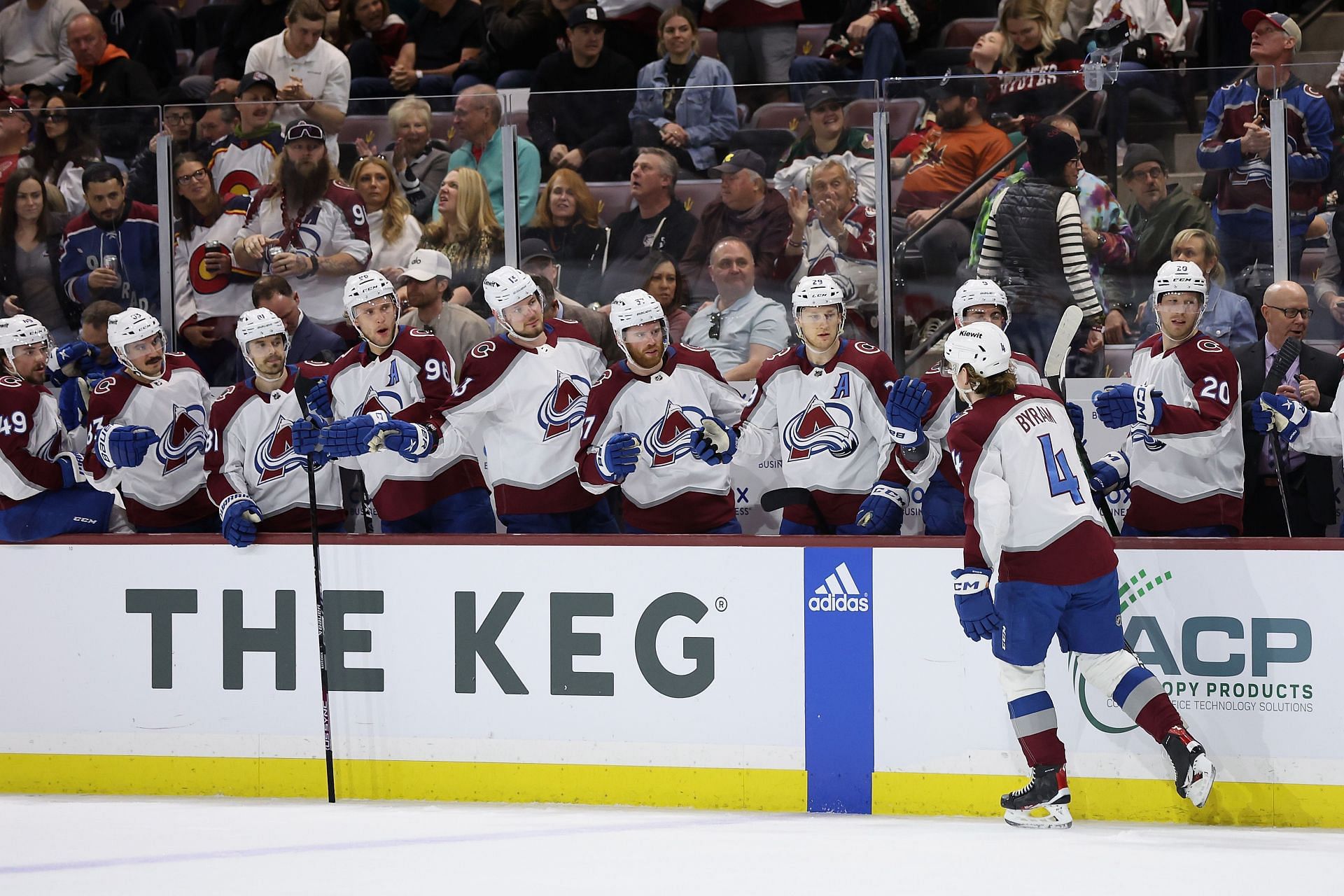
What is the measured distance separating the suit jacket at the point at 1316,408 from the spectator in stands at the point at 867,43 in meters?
2.27

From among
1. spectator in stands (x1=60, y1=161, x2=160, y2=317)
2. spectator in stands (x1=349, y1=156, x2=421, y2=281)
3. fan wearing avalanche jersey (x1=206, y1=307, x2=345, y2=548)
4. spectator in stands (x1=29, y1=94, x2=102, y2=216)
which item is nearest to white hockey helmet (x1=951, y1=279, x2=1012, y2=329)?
spectator in stands (x1=349, y1=156, x2=421, y2=281)

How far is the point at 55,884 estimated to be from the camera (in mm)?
4066

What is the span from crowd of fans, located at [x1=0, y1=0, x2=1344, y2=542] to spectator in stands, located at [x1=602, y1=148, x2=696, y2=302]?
0.01 m

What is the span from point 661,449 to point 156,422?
1.94 meters

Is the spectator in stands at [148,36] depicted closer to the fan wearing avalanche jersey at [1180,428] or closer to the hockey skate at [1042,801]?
the fan wearing avalanche jersey at [1180,428]

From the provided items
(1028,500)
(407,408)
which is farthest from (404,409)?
(1028,500)

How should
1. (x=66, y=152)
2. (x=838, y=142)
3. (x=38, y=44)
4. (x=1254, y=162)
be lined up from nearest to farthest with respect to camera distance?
(x=1254, y=162) → (x=838, y=142) → (x=66, y=152) → (x=38, y=44)

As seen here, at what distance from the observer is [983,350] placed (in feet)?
14.5

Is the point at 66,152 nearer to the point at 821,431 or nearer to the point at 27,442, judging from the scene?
the point at 27,442

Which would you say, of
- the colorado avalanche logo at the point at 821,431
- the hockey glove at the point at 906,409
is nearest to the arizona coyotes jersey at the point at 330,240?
the colorado avalanche logo at the point at 821,431

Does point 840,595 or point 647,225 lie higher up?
point 647,225

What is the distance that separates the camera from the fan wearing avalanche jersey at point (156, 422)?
581cm

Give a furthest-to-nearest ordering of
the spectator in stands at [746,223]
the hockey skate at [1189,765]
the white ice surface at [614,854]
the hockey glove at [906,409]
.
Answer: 1. the spectator in stands at [746,223]
2. the hockey glove at [906,409]
3. the hockey skate at [1189,765]
4. the white ice surface at [614,854]

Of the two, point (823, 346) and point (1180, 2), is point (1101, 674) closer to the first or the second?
point (823, 346)
